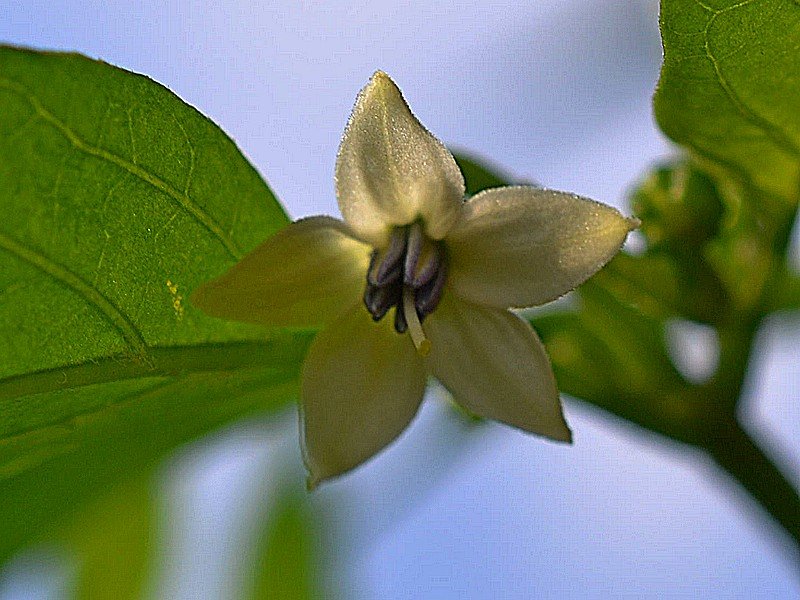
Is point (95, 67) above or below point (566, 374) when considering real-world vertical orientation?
above

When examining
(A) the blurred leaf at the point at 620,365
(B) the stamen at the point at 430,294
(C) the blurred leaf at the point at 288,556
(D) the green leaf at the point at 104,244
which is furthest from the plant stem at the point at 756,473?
(C) the blurred leaf at the point at 288,556

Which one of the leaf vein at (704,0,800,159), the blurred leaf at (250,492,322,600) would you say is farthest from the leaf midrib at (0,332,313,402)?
the blurred leaf at (250,492,322,600)

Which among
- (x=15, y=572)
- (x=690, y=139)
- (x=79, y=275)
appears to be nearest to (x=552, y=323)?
(x=690, y=139)

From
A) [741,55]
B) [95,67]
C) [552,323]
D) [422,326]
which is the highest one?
[95,67]

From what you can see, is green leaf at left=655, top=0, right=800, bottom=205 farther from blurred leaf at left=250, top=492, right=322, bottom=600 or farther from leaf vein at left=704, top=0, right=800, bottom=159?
blurred leaf at left=250, top=492, right=322, bottom=600

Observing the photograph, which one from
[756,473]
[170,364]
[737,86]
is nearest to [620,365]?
[756,473]

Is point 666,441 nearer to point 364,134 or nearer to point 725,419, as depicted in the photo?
point 725,419
